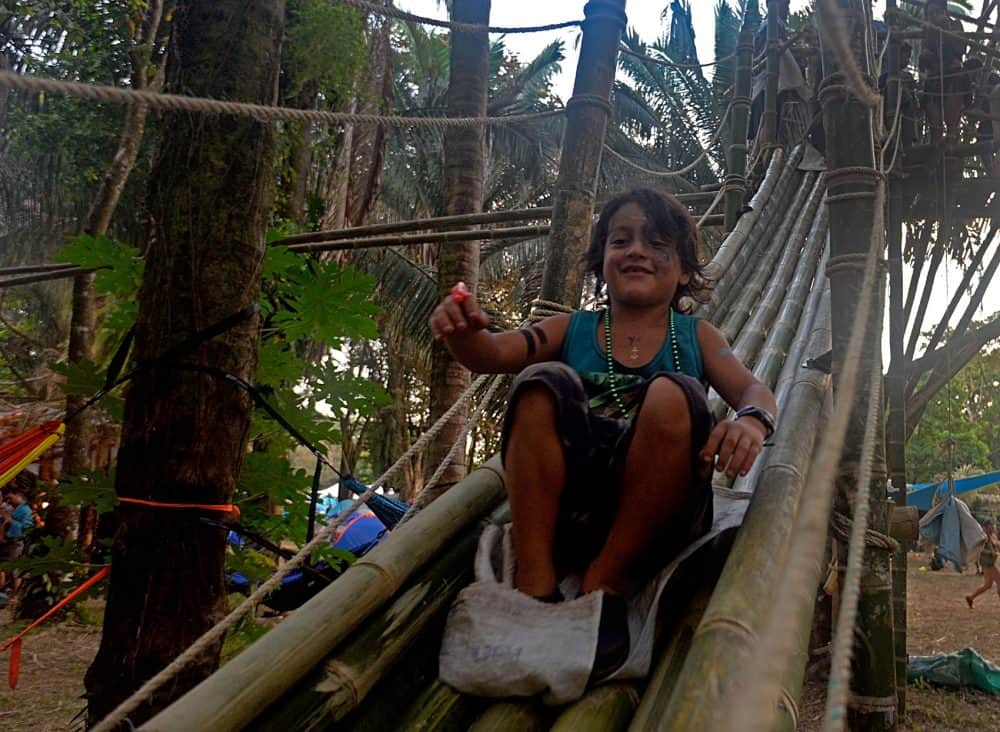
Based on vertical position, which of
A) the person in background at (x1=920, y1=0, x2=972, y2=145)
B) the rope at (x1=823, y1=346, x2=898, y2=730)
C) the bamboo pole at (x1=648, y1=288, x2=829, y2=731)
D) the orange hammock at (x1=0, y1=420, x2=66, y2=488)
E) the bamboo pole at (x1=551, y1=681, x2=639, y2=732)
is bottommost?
the orange hammock at (x1=0, y1=420, x2=66, y2=488)

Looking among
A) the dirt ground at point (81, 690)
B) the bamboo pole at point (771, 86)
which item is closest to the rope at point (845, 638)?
the dirt ground at point (81, 690)

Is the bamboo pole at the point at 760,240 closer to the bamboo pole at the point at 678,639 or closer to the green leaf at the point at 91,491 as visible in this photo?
the bamboo pole at the point at 678,639

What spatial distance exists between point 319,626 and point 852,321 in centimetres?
106

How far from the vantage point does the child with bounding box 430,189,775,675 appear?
1058mm

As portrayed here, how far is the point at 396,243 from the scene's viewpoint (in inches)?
127

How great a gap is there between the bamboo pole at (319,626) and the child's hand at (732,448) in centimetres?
45

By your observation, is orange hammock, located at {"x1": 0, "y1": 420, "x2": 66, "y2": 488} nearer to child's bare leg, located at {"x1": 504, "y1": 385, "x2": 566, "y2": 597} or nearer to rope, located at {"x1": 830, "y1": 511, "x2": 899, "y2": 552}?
child's bare leg, located at {"x1": 504, "y1": 385, "x2": 566, "y2": 597}

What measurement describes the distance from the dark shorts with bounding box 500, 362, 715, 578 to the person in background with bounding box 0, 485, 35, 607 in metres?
5.76

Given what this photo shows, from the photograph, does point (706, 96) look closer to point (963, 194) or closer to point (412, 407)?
point (412, 407)

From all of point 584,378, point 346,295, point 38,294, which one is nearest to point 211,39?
point 346,295

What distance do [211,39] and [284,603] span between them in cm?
394

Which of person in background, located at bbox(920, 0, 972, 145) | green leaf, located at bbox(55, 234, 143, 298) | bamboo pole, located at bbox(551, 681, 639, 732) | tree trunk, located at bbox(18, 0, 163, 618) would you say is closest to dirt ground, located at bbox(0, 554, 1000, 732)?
tree trunk, located at bbox(18, 0, 163, 618)

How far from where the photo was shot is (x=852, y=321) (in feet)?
4.67

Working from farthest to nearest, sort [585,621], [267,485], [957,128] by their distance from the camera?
1. [957,128]
2. [267,485]
3. [585,621]
